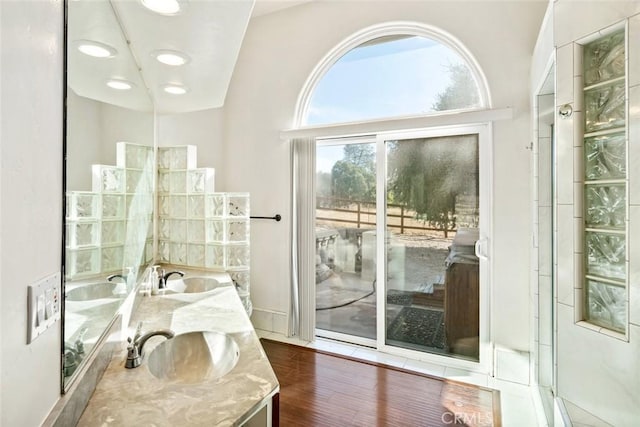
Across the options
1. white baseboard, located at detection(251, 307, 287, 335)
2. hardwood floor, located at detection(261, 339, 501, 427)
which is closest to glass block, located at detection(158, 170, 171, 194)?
white baseboard, located at detection(251, 307, 287, 335)

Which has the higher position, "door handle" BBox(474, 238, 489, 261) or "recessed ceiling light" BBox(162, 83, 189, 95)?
"recessed ceiling light" BBox(162, 83, 189, 95)

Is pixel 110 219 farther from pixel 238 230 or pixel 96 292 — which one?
pixel 238 230

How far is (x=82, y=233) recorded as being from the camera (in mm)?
1048

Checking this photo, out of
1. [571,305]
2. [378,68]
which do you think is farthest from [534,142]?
[378,68]

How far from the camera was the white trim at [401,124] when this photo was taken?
2592 millimetres

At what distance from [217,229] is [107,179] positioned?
179 centimetres

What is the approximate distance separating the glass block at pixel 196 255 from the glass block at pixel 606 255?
8.90ft

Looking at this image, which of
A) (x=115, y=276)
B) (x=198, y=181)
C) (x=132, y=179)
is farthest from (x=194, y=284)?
(x=115, y=276)

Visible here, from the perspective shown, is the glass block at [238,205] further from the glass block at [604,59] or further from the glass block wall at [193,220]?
the glass block at [604,59]

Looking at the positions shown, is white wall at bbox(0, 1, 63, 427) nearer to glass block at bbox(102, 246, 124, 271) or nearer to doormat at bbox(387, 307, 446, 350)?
glass block at bbox(102, 246, 124, 271)

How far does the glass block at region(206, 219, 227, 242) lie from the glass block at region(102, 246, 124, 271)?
1493mm

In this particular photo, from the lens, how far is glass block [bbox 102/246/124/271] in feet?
4.17

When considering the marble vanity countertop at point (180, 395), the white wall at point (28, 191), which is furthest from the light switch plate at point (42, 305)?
the marble vanity countertop at point (180, 395)

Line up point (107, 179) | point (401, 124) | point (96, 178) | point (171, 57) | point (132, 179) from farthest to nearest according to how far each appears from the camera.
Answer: point (401, 124), point (171, 57), point (132, 179), point (107, 179), point (96, 178)
